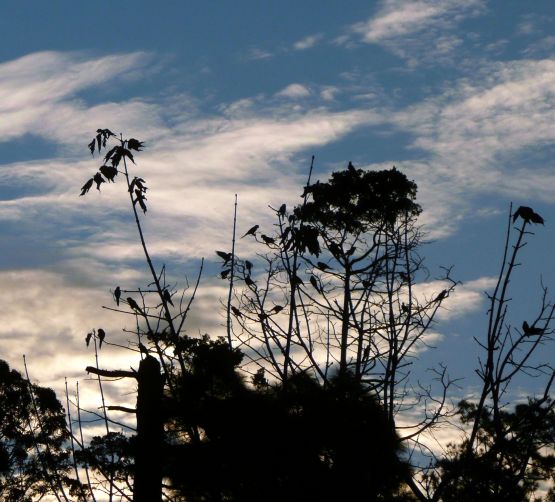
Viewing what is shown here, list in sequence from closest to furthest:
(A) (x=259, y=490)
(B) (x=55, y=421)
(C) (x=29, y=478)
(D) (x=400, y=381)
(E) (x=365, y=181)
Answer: (A) (x=259, y=490) < (D) (x=400, y=381) < (E) (x=365, y=181) < (B) (x=55, y=421) < (C) (x=29, y=478)

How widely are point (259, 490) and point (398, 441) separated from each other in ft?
5.43

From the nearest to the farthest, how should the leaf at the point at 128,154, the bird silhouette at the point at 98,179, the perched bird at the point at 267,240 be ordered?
the bird silhouette at the point at 98,179 < the leaf at the point at 128,154 < the perched bird at the point at 267,240

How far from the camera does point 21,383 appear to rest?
30500 mm

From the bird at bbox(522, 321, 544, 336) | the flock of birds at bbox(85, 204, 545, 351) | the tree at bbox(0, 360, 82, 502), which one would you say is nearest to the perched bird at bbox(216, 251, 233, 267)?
the flock of birds at bbox(85, 204, 545, 351)

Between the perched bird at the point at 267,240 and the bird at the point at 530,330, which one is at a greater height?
the perched bird at the point at 267,240

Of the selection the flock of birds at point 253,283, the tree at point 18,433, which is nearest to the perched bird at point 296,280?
the flock of birds at point 253,283

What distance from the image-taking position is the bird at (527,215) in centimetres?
641

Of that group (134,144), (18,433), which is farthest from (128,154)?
(18,433)

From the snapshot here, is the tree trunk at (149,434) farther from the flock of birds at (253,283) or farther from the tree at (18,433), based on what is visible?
the tree at (18,433)

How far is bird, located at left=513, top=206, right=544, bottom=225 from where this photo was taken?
6414 mm

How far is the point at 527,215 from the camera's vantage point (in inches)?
253

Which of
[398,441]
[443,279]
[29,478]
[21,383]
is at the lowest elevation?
[398,441]

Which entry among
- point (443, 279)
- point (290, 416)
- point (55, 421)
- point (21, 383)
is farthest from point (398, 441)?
point (21, 383)

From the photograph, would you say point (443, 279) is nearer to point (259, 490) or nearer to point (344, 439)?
point (344, 439)
